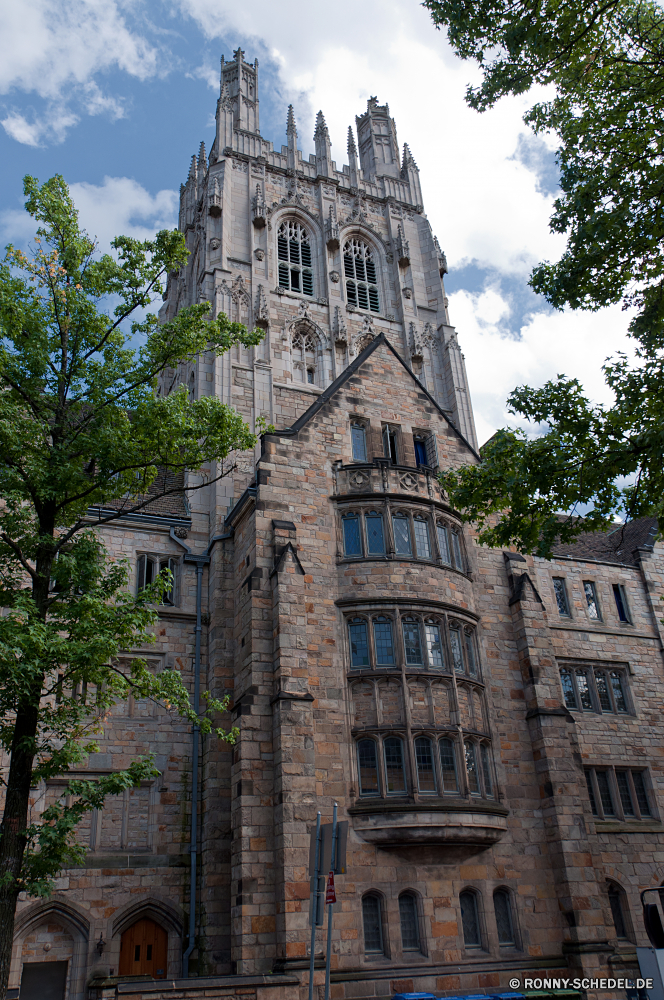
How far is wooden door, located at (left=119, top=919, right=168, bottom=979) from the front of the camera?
18625mm

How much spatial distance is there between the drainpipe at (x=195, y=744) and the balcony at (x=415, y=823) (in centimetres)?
420

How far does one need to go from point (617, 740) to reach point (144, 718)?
14716mm

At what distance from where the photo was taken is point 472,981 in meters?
17.0

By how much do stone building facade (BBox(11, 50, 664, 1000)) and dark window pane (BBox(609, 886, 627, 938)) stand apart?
0.08 m

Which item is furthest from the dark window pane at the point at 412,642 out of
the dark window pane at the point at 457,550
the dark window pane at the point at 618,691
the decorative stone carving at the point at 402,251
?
the decorative stone carving at the point at 402,251

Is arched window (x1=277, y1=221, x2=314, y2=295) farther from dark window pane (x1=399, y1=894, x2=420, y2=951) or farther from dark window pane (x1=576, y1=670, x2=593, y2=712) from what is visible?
dark window pane (x1=399, y1=894, x2=420, y2=951)

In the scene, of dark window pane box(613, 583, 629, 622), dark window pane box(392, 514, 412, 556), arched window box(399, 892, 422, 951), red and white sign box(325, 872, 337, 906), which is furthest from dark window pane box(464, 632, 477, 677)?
dark window pane box(613, 583, 629, 622)

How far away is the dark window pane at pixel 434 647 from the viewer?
19516mm

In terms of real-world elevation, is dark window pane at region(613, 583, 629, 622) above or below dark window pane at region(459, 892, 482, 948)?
above

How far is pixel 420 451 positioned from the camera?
23688mm

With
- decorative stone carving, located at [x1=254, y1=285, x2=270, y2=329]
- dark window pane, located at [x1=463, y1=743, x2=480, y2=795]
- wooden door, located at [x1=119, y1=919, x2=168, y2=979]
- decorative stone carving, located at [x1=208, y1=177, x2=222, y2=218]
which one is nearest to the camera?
wooden door, located at [x1=119, y1=919, x2=168, y2=979]

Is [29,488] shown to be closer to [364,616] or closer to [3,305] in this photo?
[3,305]

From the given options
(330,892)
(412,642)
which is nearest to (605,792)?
(412,642)

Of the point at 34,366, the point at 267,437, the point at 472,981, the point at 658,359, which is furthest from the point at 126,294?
the point at 472,981
